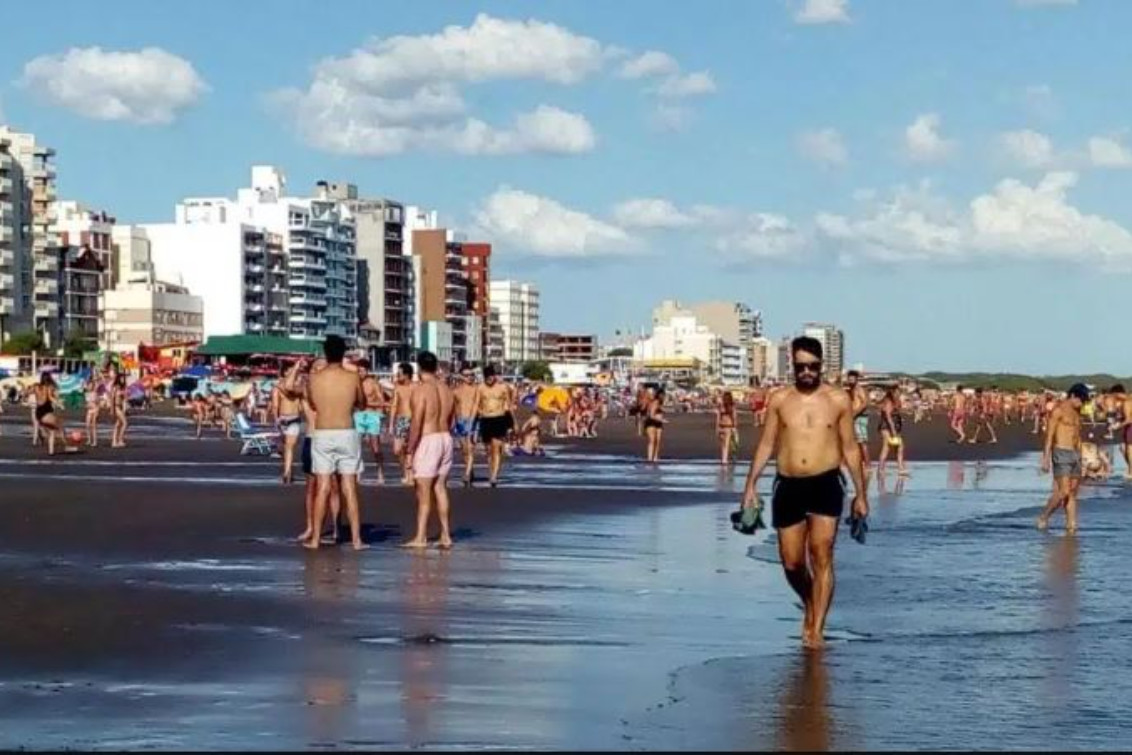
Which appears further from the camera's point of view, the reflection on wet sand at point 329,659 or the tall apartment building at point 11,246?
the tall apartment building at point 11,246

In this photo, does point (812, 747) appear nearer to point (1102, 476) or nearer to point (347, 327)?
point (1102, 476)

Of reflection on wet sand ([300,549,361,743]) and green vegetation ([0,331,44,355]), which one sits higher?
green vegetation ([0,331,44,355])

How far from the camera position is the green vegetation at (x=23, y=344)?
4776 inches

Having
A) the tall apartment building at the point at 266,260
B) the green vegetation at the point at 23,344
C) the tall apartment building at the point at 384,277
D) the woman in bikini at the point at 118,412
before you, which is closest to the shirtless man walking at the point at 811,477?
the woman in bikini at the point at 118,412

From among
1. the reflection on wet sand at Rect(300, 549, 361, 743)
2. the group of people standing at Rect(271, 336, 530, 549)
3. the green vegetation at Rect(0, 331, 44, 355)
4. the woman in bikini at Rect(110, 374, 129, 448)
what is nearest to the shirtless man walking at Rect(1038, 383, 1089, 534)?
the group of people standing at Rect(271, 336, 530, 549)

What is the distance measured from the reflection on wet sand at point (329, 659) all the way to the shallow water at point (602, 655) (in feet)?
0.07

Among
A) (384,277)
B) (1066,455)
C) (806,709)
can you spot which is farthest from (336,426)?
(384,277)

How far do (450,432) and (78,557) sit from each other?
312cm

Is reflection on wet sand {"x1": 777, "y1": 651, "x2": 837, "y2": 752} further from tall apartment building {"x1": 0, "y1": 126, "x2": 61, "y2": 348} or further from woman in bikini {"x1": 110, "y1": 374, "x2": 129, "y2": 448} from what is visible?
tall apartment building {"x1": 0, "y1": 126, "x2": 61, "y2": 348}

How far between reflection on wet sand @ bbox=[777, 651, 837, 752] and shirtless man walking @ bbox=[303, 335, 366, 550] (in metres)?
5.86

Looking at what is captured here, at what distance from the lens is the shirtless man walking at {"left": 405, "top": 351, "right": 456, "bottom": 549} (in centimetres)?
1513

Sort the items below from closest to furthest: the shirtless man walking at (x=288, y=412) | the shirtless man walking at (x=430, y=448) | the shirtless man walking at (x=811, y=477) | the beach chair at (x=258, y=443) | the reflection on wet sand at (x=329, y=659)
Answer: the reflection on wet sand at (x=329, y=659), the shirtless man walking at (x=811, y=477), the shirtless man walking at (x=430, y=448), the shirtless man walking at (x=288, y=412), the beach chair at (x=258, y=443)

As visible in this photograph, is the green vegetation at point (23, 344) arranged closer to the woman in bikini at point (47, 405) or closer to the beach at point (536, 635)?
the woman in bikini at point (47, 405)

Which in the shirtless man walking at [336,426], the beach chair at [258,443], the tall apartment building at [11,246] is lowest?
the beach chair at [258,443]
